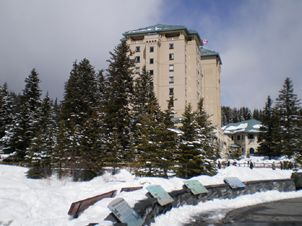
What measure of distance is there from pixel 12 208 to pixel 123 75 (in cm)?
3416

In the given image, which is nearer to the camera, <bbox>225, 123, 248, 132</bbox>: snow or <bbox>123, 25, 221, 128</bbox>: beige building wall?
A: <bbox>123, 25, 221, 128</bbox>: beige building wall

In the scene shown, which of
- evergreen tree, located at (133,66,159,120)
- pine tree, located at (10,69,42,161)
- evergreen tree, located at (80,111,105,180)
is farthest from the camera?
evergreen tree, located at (133,66,159,120)

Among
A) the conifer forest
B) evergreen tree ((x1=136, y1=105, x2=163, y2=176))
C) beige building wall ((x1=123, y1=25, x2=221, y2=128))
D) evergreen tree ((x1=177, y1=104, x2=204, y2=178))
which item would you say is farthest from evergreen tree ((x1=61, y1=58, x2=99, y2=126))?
evergreen tree ((x1=177, y1=104, x2=204, y2=178))

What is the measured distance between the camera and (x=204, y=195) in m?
13.1

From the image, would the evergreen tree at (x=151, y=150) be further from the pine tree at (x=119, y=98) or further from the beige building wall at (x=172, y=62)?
the beige building wall at (x=172, y=62)

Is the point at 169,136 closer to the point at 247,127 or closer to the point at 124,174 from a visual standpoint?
the point at 124,174

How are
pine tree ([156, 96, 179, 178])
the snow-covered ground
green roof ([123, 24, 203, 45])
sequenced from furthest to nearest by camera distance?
green roof ([123, 24, 203, 45]) < pine tree ([156, 96, 179, 178]) < the snow-covered ground

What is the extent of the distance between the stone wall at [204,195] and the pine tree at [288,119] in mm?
37137

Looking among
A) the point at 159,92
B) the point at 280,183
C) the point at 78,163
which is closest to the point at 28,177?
the point at 78,163

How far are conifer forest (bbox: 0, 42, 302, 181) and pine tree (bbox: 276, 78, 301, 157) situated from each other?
0.58ft

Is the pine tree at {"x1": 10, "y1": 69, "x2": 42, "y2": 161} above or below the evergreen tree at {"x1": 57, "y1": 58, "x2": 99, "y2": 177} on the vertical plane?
below

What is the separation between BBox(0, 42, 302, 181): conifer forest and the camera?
21.2 m

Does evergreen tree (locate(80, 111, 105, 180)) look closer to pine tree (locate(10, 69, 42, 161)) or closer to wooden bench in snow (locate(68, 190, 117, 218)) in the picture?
pine tree (locate(10, 69, 42, 161))

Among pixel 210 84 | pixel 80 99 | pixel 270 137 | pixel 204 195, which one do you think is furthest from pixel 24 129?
pixel 270 137
